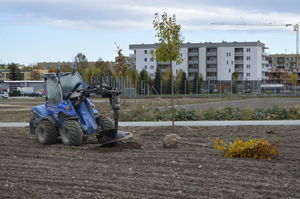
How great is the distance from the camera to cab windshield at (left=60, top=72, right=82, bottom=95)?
595 inches

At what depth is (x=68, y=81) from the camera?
1536 cm

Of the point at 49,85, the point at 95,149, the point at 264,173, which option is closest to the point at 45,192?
the point at 264,173

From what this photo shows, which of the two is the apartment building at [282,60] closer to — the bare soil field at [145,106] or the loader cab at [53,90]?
→ the bare soil field at [145,106]

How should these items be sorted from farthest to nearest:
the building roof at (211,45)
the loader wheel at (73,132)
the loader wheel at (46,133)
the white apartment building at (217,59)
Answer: the white apartment building at (217,59) → the building roof at (211,45) → the loader wheel at (46,133) → the loader wheel at (73,132)

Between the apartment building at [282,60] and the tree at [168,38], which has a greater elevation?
the apartment building at [282,60]

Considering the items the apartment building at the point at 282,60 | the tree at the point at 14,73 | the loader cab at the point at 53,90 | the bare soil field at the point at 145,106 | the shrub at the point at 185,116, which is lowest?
the bare soil field at the point at 145,106

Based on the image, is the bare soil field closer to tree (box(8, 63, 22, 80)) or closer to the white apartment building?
the white apartment building

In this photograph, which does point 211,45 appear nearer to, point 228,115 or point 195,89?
point 195,89

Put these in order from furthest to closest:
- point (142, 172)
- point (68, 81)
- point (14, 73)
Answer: point (14, 73) < point (68, 81) < point (142, 172)

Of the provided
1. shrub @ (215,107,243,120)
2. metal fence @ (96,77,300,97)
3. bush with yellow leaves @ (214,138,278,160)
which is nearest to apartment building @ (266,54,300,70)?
metal fence @ (96,77,300,97)

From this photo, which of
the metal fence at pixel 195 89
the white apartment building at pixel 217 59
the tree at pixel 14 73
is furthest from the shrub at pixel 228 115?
the tree at pixel 14 73

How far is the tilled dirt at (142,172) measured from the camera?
8.18 metres

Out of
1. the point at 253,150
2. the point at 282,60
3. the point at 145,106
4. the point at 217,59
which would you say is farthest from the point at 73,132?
the point at 282,60

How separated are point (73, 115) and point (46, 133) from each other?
1.24 m
